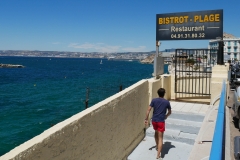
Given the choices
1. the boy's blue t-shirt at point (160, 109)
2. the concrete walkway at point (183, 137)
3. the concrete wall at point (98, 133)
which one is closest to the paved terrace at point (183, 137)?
the concrete walkway at point (183, 137)

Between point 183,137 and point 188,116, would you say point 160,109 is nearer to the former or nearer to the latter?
point 183,137

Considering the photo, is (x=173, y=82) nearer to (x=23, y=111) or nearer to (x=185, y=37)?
(x=185, y=37)

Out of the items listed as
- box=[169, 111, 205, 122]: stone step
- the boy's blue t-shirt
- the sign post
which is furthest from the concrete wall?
the sign post

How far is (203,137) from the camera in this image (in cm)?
480

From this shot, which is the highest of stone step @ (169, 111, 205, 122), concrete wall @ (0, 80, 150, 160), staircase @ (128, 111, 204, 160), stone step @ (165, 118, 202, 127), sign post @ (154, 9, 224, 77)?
sign post @ (154, 9, 224, 77)

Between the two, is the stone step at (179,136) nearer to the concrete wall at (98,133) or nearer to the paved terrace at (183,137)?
the paved terrace at (183,137)

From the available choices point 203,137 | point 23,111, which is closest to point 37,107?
point 23,111

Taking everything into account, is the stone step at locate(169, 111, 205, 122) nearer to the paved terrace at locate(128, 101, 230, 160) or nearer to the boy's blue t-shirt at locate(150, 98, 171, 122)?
the paved terrace at locate(128, 101, 230, 160)

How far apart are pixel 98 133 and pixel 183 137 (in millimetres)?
2900

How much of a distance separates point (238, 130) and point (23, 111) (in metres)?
22.6

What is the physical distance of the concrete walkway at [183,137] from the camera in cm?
466

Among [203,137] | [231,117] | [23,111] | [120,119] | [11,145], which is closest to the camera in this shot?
[203,137]

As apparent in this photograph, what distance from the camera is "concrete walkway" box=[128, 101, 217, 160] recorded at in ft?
→ 15.3

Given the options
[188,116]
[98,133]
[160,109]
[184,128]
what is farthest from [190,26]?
[98,133]
